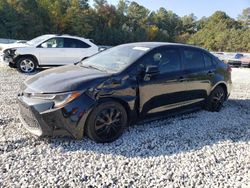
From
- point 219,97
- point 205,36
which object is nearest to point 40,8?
point 205,36

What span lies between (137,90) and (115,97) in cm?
45

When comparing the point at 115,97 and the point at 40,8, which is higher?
the point at 40,8

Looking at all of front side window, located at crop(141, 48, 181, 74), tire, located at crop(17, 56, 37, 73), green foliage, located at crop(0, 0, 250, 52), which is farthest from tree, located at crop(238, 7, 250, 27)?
front side window, located at crop(141, 48, 181, 74)

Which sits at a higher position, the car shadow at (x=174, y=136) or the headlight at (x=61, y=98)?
the headlight at (x=61, y=98)

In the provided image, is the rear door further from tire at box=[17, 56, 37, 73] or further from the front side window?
tire at box=[17, 56, 37, 73]

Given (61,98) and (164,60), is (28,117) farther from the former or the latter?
(164,60)

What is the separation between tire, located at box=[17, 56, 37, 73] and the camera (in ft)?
33.6

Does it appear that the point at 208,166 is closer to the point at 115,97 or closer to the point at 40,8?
the point at 115,97

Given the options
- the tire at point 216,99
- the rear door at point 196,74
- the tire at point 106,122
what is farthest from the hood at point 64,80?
the tire at point 216,99

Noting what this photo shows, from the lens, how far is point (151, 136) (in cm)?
464

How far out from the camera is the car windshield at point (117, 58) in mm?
4707

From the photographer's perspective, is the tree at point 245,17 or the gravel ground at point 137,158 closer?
the gravel ground at point 137,158

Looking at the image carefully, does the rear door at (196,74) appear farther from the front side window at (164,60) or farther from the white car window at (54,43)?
the white car window at (54,43)

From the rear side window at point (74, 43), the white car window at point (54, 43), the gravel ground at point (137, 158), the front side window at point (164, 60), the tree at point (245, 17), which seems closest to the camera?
the gravel ground at point (137, 158)
